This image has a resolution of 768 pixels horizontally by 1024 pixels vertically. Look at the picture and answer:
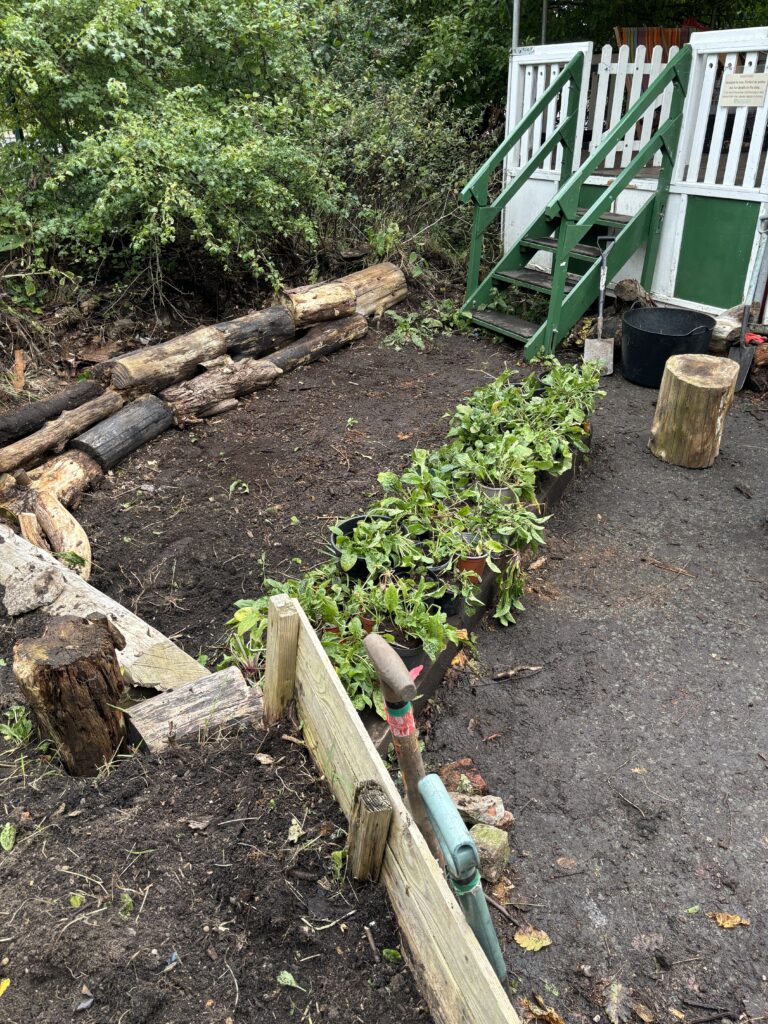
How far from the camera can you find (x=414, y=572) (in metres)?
3.34

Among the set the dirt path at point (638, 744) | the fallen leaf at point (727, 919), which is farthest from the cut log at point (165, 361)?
the fallen leaf at point (727, 919)

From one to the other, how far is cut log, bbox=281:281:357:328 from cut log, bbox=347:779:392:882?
530cm

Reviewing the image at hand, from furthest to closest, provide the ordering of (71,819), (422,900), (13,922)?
(71,819)
(13,922)
(422,900)

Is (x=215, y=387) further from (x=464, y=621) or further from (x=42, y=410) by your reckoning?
(x=464, y=621)

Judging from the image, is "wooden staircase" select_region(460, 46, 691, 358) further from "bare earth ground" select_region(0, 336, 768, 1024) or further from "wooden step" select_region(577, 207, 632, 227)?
"bare earth ground" select_region(0, 336, 768, 1024)

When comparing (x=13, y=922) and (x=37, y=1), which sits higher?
(x=37, y=1)

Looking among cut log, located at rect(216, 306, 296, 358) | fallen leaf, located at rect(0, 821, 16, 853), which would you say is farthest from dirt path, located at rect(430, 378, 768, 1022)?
cut log, located at rect(216, 306, 296, 358)

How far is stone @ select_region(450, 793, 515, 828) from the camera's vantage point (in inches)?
106

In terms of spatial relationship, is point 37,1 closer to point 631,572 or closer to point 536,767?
point 631,572

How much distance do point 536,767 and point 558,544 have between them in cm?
174

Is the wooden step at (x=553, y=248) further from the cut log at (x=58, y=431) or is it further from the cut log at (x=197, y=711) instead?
the cut log at (x=197, y=711)

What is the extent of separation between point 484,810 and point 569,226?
503 cm

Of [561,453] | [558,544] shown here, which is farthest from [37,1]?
[558,544]

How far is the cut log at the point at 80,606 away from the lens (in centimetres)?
298
